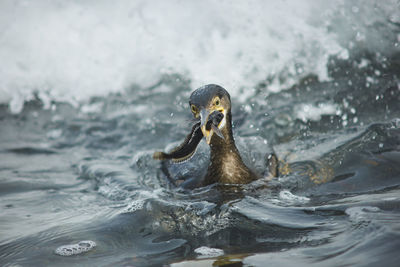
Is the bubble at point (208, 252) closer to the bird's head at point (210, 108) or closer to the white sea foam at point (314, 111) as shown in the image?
the bird's head at point (210, 108)

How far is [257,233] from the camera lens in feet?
9.37

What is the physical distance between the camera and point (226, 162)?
367 centimetres

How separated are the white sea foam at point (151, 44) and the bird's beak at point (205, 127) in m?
2.95

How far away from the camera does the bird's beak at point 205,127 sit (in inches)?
128

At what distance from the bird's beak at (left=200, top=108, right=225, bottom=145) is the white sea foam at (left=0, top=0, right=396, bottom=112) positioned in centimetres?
295

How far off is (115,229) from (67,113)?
3953 mm

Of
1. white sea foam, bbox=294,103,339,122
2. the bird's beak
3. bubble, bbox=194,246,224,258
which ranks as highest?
white sea foam, bbox=294,103,339,122

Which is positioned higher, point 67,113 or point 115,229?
point 67,113

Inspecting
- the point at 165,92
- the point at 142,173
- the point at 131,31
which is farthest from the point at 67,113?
the point at 142,173

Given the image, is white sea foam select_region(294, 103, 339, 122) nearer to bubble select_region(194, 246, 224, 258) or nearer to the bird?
the bird

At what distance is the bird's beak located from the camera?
3.24m


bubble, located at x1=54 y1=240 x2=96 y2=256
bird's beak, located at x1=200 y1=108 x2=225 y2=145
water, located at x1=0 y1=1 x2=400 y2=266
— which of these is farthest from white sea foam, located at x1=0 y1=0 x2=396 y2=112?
bubble, located at x1=54 y1=240 x2=96 y2=256

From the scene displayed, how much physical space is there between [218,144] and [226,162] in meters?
0.16

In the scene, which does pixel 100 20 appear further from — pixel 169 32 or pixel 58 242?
pixel 58 242
